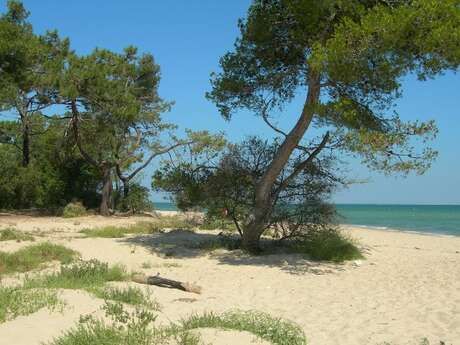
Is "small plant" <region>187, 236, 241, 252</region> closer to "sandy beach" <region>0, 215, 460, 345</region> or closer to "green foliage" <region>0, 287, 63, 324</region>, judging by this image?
"sandy beach" <region>0, 215, 460, 345</region>

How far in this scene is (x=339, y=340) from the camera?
6.57m

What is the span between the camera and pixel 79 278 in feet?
28.7

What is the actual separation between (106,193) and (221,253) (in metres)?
14.5

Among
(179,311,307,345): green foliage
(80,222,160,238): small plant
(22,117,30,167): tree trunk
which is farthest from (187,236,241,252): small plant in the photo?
(22,117,30,167): tree trunk

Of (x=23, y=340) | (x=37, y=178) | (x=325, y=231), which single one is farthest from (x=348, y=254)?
(x=37, y=178)

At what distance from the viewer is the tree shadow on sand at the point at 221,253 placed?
1221 centimetres

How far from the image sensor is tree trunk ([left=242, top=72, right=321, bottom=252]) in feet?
41.4

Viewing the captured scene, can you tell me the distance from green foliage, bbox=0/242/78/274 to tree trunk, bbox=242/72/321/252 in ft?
15.2

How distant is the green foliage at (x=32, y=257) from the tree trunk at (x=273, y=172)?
464 centimetres

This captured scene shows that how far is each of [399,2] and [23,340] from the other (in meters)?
10.4

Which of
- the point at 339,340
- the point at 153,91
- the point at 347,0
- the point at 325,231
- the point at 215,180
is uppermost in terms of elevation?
the point at 153,91

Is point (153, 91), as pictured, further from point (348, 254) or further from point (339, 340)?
point (339, 340)

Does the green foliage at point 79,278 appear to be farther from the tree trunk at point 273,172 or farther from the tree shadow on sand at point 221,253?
the tree trunk at point 273,172

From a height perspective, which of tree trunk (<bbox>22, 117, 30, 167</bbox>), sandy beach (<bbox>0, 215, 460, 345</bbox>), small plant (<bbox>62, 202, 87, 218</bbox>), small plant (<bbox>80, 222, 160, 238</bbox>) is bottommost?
sandy beach (<bbox>0, 215, 460, 345</bbox>)
